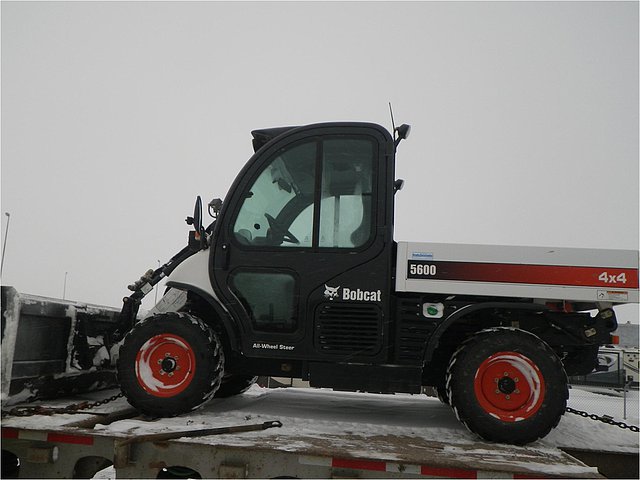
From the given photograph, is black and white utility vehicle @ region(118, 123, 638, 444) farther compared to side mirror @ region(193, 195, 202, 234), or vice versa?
side mirror @ region(193, 195, 202, 234)

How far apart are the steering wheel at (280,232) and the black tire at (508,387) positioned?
1.66 m

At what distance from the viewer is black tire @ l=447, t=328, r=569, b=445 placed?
3.95m

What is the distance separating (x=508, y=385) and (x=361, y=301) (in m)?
1.28

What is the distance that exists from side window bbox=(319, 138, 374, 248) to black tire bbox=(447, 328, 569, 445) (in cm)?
126

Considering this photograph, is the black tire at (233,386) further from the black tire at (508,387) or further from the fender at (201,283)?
the black tire at (508,387)

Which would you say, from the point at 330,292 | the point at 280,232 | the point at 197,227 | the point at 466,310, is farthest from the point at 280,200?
the point at 466,310

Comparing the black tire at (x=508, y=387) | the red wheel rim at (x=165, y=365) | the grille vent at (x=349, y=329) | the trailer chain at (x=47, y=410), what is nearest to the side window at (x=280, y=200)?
the grille vent at (x=349, y=329)

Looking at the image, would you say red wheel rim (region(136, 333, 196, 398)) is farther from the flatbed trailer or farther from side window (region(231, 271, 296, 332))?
side window (region(231, 271, 296, 332))

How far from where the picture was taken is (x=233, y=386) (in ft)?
19.5

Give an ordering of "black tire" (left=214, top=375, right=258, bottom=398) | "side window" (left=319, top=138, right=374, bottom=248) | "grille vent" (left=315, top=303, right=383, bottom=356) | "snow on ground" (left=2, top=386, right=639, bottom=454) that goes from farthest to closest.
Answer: "black tire" (left=214, top=375, right=258, bottom=398), "side window" (left=319, top=138, right=374, bottom=248), "grille vent" (left=315, top=303, right=383, bottom=356), "snow on ground" (left=2, top=386, right=639, bottom=454)

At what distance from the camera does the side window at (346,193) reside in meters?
4.45

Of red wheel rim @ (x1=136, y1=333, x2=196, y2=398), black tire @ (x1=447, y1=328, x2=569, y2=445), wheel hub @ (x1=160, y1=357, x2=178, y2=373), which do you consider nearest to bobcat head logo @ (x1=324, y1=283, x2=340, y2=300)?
black tire @ (x1=447, y1=328, x2=569, y2=445)

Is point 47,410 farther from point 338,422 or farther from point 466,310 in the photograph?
point 466,310

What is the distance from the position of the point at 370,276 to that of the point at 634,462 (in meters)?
2.39
